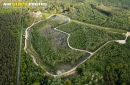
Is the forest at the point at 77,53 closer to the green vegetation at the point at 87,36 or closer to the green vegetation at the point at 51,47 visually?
the green vegetation at the point at 87,36

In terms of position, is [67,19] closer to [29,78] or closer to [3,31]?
[3,31]

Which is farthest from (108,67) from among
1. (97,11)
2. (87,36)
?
(97,11)

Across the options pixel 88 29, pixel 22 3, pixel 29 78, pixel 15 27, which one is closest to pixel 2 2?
pixel 22 3

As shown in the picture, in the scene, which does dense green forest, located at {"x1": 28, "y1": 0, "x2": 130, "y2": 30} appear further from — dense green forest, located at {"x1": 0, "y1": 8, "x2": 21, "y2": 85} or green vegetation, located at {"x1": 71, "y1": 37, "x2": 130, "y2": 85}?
green vegetation, located at {"x1": 71, "y1": 37, "x2": 130, "y2": 85}

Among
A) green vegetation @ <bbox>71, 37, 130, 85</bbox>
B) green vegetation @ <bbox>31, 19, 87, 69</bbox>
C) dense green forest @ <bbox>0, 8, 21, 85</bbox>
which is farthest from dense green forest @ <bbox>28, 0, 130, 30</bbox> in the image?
green vegetation @ <bbox>71, 37, 130, 85</bbox>

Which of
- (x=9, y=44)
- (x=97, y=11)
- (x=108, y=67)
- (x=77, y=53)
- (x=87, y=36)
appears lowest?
(x=77, y=53)

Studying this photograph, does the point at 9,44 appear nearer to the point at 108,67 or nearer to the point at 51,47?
the point at 51,47
